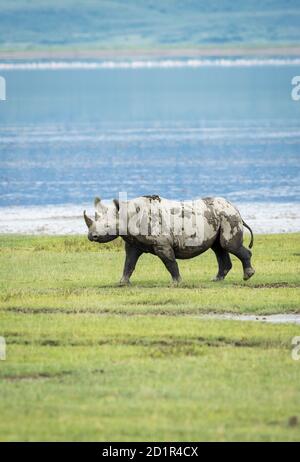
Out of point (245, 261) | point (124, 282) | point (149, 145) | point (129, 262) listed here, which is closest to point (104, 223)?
point (129, 262)

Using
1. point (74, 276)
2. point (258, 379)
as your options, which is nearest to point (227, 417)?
point (258, 379)

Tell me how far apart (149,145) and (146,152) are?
218 inches

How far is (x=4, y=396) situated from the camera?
14805mm

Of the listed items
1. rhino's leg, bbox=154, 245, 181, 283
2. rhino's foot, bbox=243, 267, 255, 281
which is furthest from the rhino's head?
rhino's foot, bbox=243, 267, 255, 281

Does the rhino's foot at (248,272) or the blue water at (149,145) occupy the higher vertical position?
the blue water at (149,145)

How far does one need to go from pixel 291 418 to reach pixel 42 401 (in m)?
2.29

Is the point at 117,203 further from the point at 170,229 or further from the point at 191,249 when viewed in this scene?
the point at 191,249

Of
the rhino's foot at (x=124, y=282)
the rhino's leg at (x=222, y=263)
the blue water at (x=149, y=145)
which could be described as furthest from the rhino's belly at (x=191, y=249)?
the blue water at (x=149, y=145)

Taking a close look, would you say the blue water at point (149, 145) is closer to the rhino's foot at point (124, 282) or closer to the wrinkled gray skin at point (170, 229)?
the wrinkled gray skin at point (170, 229)

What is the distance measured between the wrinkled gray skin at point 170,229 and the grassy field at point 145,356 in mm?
420

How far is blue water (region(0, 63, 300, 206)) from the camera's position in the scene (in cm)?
5003

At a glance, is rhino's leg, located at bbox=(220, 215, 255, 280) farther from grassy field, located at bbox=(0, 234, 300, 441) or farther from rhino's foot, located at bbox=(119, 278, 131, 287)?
rhino's foot, located at bbox=(119, 278, 131, 287)

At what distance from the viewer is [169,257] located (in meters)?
21.8

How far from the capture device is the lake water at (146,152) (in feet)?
139
